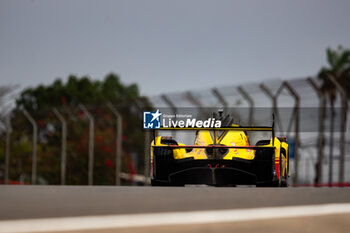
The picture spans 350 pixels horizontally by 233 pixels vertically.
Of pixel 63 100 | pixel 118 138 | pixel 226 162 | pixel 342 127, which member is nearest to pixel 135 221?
pixel 226 162

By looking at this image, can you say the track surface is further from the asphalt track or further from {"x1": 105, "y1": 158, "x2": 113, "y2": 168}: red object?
{"x1": 105, "y1": 158, "x2": 113, "y2": 168}: red object

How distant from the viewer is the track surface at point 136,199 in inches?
236

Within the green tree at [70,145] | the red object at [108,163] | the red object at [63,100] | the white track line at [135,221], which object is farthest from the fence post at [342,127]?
the red object at [63,100]

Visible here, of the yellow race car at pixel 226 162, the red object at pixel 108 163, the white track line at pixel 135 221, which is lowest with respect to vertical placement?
the white track line at pixel 135 221

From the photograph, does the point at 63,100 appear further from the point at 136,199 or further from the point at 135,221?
the point at 135,221

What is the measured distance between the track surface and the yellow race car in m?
1.22

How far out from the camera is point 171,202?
22.5ft

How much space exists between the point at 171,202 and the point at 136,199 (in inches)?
23.4

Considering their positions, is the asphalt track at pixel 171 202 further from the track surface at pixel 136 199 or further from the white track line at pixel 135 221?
the white track line at pixel 135 221

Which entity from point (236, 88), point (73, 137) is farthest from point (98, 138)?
point (236, 88)

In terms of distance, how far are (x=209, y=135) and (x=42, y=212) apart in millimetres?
2091

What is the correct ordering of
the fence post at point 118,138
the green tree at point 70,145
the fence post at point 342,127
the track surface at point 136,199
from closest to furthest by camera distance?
the track surface at point 136,199 < the fence post at point 342,127 < the fence post at point 118,138 < the green tree at point 70,145

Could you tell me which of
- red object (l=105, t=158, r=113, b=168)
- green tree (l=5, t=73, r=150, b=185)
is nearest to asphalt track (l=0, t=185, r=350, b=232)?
green tree (l=5, t=73, r=150, b=185)

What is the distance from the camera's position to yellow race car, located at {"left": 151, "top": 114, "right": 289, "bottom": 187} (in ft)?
14.3
